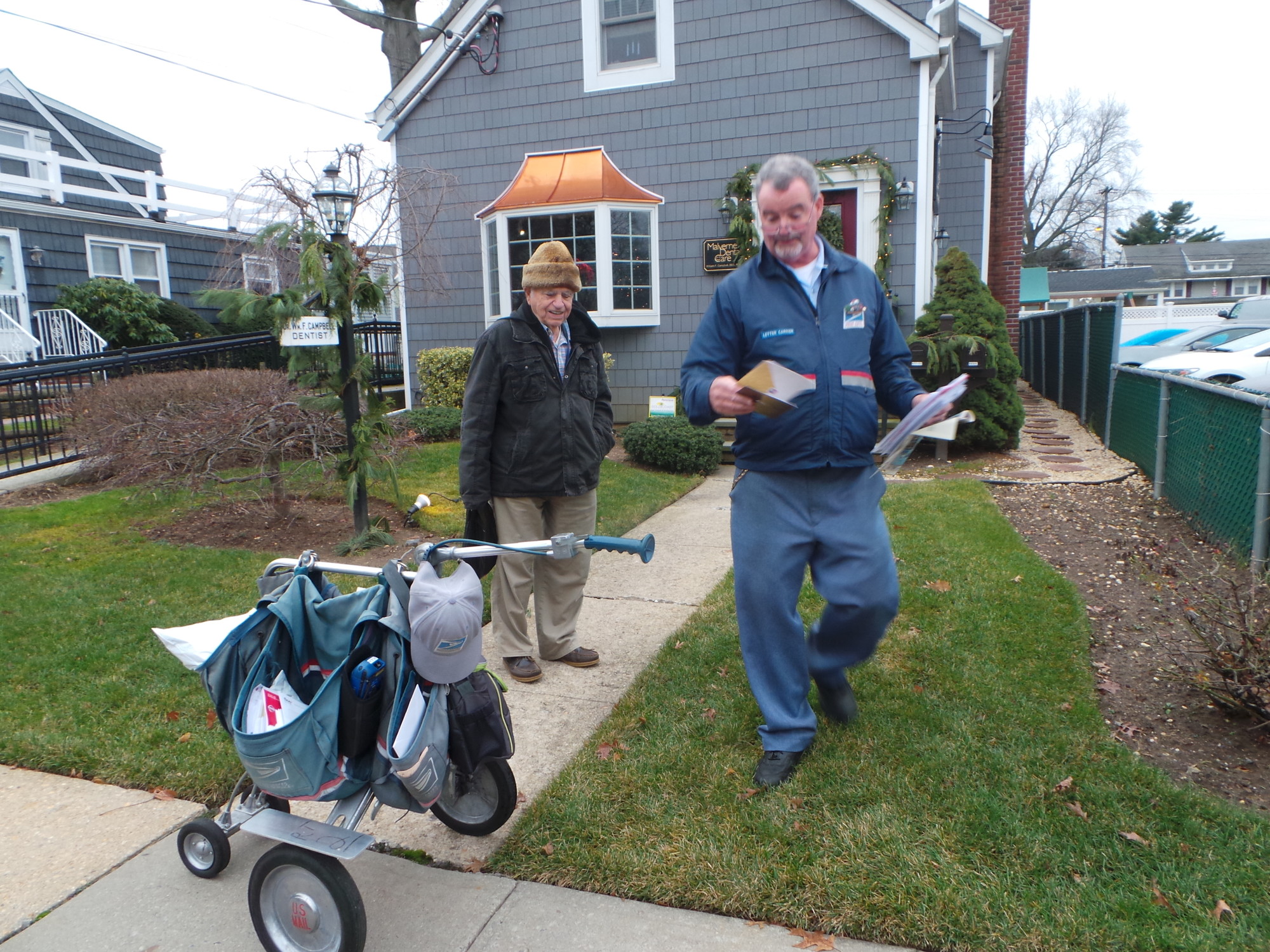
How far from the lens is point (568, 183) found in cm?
1145

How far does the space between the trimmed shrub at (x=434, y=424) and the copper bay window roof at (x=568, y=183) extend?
2.87m

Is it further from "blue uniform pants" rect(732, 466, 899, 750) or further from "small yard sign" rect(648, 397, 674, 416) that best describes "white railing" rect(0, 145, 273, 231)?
"blue uniform pants" rect(732, 466, 899, 750)

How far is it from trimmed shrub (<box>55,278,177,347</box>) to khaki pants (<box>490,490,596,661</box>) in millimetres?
13262

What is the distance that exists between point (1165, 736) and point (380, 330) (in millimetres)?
13383

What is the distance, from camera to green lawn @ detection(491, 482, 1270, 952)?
2354 millimetres

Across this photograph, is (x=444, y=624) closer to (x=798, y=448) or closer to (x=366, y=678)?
(x=366, y=678)

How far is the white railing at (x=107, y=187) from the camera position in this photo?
47.5 feet

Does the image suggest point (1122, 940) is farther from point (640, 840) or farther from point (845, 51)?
point (845, 51)

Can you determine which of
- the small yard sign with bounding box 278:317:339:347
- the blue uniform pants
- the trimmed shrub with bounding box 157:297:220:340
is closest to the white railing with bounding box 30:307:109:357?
the trimmed shrub with bounding box 157:297:220:340

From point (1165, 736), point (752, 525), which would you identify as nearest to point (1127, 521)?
point (1165, 736)

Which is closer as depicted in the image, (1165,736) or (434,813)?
(434,813)

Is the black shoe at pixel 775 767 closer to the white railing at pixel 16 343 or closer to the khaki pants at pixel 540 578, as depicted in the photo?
the khaki pants at pixel 540 578

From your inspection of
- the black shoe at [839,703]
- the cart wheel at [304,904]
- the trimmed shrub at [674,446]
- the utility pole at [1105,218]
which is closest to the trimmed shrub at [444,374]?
the trimmed shrub at [674,446]

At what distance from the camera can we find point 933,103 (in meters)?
10.6
